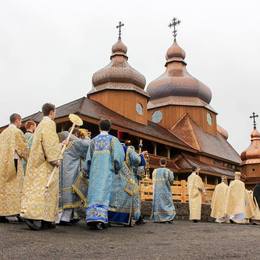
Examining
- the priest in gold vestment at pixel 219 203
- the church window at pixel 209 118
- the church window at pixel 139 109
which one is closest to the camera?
the priest in gold vestment at pixel 219 203

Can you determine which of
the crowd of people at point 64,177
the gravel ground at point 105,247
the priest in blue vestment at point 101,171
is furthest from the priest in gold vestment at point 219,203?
the gravel ground at point 105,247

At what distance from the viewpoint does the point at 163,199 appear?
11.2 meters

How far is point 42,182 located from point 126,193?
1933 millimetres

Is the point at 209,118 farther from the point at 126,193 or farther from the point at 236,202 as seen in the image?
the point at 126,193

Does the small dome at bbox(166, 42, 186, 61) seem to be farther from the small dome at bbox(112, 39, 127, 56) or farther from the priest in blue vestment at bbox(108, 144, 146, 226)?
the priest in blue vestment at bbox(108, 144, 146, 226)

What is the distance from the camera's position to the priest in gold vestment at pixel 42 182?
6.12 meters

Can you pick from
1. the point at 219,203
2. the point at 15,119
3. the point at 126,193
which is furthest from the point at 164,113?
the point at 15,119

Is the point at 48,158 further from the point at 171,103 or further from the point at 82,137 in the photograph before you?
the point at 171,103

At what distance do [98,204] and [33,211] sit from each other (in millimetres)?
1053

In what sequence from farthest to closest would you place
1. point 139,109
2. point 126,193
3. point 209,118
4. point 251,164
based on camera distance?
1. point 251,164
2. point 209,118
3. point 139,109
4. point 126,193

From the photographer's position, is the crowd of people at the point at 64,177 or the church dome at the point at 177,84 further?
the church dome at the point at 177,84

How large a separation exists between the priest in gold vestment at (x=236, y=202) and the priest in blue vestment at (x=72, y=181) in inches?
307

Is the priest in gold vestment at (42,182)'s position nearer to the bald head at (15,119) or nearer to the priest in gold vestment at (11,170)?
the priest in gold vestment at (11,170)

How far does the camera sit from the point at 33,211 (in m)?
6.08
